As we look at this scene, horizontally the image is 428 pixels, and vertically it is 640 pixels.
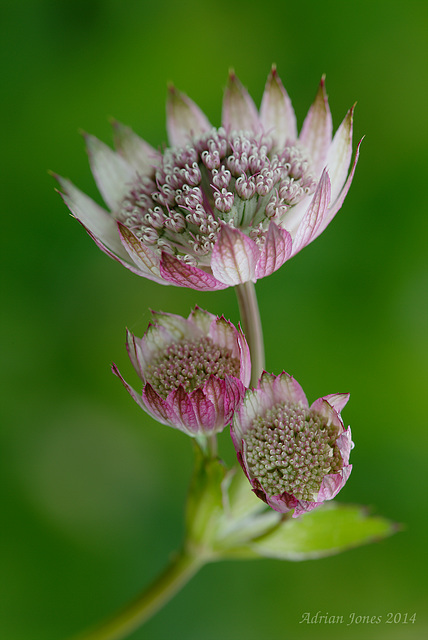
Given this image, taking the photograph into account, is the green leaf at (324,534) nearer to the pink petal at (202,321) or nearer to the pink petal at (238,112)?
the pink petal at (202,321)

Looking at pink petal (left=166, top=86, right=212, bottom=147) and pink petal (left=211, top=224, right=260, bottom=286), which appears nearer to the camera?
pink petal (left=211, top=224, right=260, bottom=286)

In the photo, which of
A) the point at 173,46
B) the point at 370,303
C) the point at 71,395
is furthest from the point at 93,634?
the point at 173,46

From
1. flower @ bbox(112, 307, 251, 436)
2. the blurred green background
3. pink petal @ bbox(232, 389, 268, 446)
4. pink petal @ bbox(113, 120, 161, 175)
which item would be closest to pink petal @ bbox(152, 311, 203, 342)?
flower @ bbox(112, 307, 251, 436)

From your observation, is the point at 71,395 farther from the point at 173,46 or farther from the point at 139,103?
the point at 173,46

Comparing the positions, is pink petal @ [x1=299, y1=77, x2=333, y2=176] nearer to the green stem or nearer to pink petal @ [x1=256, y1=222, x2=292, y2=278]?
pink petal @ [x1=256, y1=222, x2=292, y2=278]

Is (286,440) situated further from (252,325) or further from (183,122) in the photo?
(183,122)

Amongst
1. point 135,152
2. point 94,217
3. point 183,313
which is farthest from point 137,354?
point 183,313
